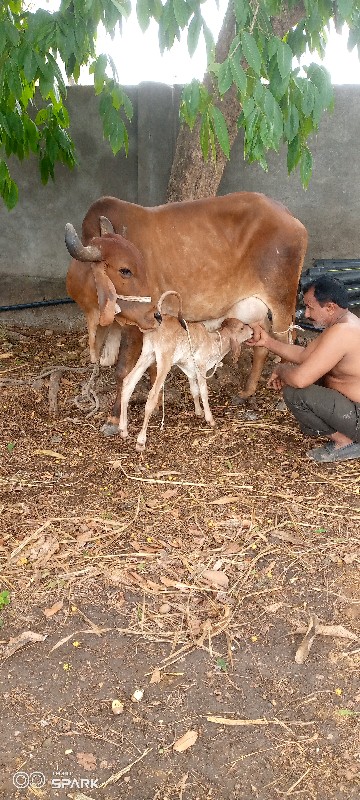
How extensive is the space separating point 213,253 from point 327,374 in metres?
1.31

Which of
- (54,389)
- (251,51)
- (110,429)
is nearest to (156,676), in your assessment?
(110,429)

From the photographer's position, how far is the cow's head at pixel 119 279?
5.03 metres

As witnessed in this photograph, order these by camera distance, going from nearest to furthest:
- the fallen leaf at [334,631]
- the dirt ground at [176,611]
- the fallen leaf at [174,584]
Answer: the dirt ground at [176,611], the fallen leaf at [334,631], the fallen leaf at [174,584]

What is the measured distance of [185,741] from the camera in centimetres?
288

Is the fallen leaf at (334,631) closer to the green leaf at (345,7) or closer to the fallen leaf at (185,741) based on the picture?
the fallen leaf at (185,741)

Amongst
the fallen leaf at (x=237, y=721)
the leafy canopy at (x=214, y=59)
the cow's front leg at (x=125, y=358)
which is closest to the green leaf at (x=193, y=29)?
the leafy canopy at (x=214, y=59)

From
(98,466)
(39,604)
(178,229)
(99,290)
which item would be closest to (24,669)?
(39,604)

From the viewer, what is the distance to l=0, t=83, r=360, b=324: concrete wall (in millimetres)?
7516

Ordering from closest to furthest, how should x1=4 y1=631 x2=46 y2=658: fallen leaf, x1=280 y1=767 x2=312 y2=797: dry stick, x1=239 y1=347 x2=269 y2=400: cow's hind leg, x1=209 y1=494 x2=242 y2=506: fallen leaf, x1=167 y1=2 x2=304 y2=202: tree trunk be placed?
x1=280 y1=767 x2=312 y2=797: dry stick, x1=4 y1=631 x2=46 y2=658: fallen leaf, x1=209 y1=494 x2=242 y2=506: fallen leaf, x1=239 y1=347 x2=269 y2=400: cow's hind leg, x1=167 y1=2 x2=304 y2=202: tree trunk

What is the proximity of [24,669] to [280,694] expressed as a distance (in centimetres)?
108

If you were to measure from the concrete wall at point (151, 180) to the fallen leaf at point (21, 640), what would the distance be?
521 cm

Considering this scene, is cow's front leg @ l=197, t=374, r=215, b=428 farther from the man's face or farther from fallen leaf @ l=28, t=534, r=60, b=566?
fallen leaf @ l=28, t=534, r=60, b=566

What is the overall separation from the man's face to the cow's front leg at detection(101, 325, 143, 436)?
1.26 metres

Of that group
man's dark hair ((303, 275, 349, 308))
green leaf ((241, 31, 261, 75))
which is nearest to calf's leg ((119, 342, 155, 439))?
man's dark hair ((303, 275, 349, 308))
